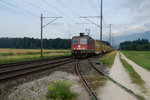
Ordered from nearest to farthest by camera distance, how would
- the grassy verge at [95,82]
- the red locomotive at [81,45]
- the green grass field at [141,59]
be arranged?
the grassy verge at [95,82]
the green grass field at [141,59]
the red locomotive at [81,45]

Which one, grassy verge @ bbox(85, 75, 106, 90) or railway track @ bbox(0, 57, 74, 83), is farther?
railway track @ bbox(0, 57, 74, 83)

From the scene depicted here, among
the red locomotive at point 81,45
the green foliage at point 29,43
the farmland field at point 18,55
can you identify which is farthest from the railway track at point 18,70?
the green foliage at point 29,43

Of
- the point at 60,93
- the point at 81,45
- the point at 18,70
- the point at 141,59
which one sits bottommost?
the point at 141,59

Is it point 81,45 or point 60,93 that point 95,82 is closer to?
point 60,93

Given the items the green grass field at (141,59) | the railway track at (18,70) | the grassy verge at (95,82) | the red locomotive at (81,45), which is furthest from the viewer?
the red locomotive at (81,45)

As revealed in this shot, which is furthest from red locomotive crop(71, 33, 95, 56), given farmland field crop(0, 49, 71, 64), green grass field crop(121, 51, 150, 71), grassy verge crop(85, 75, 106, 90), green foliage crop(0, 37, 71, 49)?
green foliage crop(0, 37, 71, 49)

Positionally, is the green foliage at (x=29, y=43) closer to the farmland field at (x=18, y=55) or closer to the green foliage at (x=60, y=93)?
the farmland field at (x=18, y=55)

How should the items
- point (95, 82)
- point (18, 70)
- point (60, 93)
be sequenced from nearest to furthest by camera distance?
point (60, 93)
point (95, 82)
point (18, 70)

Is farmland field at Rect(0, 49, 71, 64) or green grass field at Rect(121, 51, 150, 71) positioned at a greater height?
farmland field at Rect(0, 49, 71, 64)

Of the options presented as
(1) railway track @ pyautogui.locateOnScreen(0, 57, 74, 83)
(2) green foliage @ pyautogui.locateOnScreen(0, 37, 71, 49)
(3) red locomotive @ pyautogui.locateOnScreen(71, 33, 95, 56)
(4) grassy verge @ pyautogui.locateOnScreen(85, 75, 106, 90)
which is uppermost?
(2) green foliage @ pyautogui.locateOnScreen(0, 37, 71, 49)

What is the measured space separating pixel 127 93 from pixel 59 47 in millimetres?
111749

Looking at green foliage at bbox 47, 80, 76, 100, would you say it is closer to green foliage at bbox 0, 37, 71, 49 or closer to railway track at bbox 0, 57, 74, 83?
railway track at bbox 0, 57, 74, 83

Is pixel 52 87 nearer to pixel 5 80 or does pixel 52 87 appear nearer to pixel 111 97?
pixel 111 97

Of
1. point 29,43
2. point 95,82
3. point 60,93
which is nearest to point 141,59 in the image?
point 95,82
